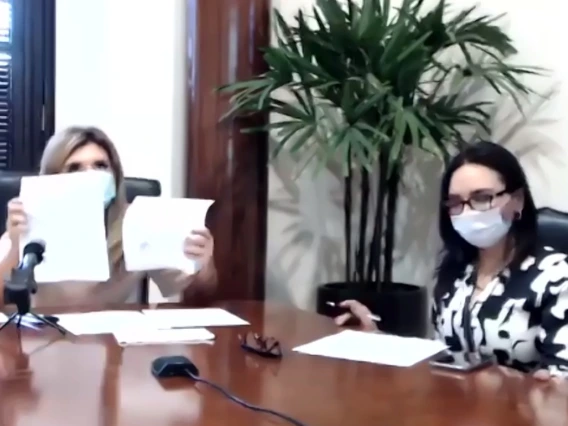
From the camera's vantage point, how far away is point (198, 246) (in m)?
2.07

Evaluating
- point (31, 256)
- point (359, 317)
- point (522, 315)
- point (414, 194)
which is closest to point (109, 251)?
point (31, 256)

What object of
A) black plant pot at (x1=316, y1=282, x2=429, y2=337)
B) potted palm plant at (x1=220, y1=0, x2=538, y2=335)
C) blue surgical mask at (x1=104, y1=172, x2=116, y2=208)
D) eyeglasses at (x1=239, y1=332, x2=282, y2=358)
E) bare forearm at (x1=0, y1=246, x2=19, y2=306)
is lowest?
black plant pot at (x1=316, y1=282, x2=429, y2=337)

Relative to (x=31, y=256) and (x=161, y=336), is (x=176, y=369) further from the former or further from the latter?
(x=31, y=256)

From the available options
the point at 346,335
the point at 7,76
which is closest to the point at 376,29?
the point at 346,335

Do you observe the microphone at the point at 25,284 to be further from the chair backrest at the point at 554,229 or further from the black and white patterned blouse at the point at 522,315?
the chair backrest at the point at 554,229

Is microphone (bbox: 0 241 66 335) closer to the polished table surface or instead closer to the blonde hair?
the polished table surface

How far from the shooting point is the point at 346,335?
182cm

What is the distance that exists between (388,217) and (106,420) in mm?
1916

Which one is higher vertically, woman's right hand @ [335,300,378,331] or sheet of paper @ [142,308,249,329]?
woman's right hand @ [335,300,378,331]

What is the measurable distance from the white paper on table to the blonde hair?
0.17 meters

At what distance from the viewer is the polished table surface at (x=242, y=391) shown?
1225mm

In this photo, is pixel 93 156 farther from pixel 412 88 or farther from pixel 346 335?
pixel 412 88

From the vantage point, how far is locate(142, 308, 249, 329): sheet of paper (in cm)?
190

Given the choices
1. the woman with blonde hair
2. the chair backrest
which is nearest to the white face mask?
A: the chair backrest
